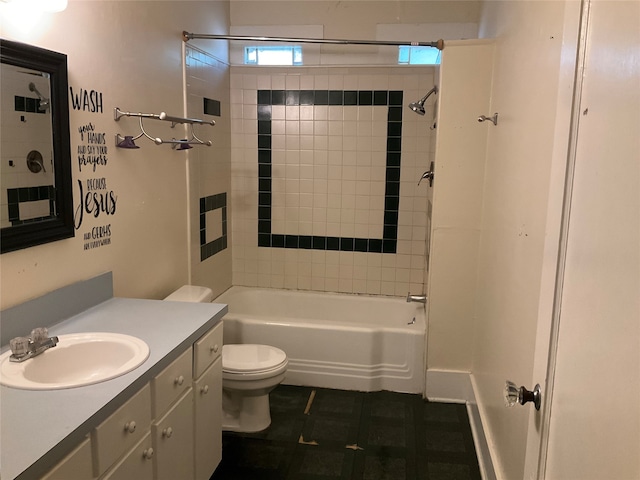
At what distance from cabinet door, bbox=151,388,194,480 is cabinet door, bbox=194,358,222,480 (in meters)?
0.06

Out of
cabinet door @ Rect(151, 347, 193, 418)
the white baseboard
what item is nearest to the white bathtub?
the white baseboard

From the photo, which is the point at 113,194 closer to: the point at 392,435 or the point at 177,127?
the point at 177,127

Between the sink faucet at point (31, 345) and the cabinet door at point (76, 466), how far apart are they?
0.44 meters

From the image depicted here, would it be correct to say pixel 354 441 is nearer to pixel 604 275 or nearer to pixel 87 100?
pixel 87 100

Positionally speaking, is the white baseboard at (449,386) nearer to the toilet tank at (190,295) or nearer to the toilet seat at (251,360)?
the toilet seat at (251,360)

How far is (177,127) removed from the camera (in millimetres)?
2910

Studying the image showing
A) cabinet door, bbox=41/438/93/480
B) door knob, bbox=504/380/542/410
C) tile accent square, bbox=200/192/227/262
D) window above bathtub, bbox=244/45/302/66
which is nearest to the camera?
door knob, bbox=504/380/542/410

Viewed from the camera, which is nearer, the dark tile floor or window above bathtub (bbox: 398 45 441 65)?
the dark tile floor

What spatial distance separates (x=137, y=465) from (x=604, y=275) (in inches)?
54.5

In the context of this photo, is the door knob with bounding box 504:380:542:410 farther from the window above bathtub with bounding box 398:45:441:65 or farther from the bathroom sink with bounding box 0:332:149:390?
the window above bathtub with bounding box 398:45:441:65

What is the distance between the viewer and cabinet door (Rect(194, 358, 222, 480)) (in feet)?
6.68

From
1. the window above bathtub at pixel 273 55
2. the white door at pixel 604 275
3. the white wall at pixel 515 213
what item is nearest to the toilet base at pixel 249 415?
the white wall at pixel 515 213

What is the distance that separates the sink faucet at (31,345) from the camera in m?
1.58

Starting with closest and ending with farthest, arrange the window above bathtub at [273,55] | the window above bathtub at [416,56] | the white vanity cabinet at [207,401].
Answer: the white vanity cabinet at [207,401] → the window above bathtub at [416,56] → the window above bathtub at [273,55]
